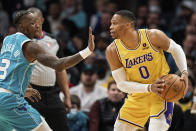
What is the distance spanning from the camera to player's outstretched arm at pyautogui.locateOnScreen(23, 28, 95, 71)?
4379 millimetres

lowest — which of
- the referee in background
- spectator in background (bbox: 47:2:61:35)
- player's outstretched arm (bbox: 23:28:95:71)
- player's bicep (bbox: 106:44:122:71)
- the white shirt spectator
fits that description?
the white shirt spectator

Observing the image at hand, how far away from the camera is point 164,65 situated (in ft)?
A: 18.3

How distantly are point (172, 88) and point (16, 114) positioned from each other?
1965mm

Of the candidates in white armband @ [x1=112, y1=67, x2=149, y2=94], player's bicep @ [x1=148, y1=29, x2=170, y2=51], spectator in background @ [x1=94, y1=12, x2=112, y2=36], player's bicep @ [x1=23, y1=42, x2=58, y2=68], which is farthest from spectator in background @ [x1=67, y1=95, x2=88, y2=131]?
spectator in background @ [x1=94, y1=12, x2=112, y2=36]

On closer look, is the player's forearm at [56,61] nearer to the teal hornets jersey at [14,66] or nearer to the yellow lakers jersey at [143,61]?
the teal hornets jersey at [14,66]

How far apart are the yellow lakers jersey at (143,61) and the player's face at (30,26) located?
1.22 meters

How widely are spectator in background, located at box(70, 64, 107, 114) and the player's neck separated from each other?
9.79ft

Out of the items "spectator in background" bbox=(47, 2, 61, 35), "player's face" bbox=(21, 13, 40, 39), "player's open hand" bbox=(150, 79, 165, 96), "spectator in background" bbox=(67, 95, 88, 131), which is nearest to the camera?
"player's face" bbox=(21, 13, 40, 39)

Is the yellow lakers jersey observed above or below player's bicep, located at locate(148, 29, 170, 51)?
below

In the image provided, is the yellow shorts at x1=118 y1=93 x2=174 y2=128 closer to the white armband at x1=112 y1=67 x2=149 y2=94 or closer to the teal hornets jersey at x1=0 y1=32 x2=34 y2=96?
the white armband at x1=112 y1=67 x2=149 y2=94

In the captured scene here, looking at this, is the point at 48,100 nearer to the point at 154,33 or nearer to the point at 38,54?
the point at 38,54

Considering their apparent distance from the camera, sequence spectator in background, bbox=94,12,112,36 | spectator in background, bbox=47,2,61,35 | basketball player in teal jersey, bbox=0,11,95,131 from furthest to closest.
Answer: spectator in background, bbox=47,2,61,35, spectator in background, bbox=94,12,112,36, basketball player in teal jersey, bbox=0,11,95,131

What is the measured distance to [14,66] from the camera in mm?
4633

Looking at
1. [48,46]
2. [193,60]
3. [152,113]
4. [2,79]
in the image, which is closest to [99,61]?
[193,60]
